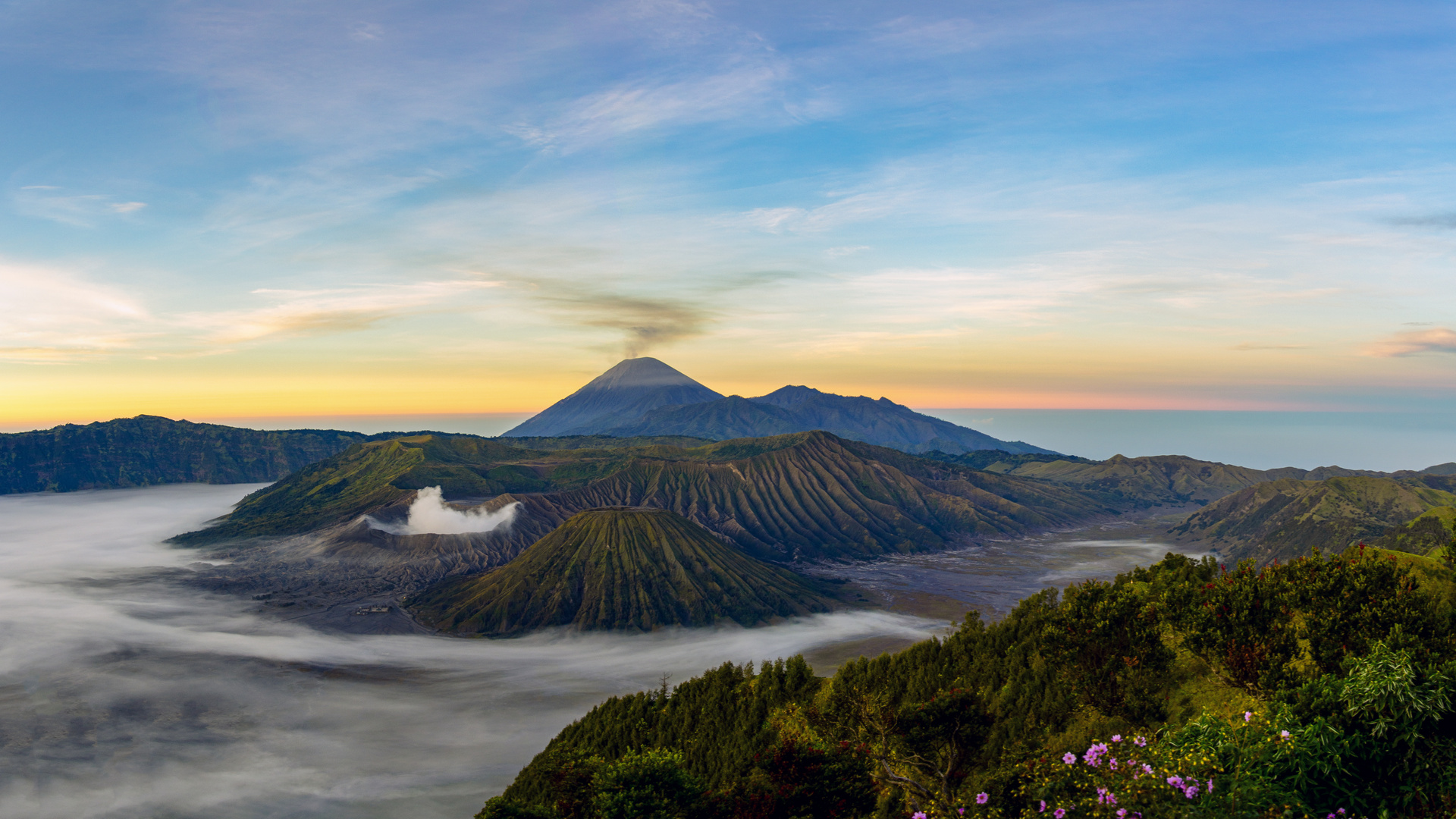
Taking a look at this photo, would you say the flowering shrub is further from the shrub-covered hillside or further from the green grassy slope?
the green grassy slope

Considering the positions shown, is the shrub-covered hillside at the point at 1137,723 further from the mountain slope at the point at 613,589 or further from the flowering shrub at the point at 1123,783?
the mountain slope at the point at 613,589

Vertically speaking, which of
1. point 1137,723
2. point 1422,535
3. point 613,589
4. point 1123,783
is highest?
point 1123,783

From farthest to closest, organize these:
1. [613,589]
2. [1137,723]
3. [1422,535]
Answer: [613,589]
[1422,535]
[1137,723]

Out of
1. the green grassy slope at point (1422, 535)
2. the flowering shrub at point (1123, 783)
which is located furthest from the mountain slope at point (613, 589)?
the flowering shrub at point (1123, 783)

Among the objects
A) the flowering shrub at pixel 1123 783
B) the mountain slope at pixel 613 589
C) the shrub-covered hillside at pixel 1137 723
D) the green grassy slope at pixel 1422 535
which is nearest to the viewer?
the flowering shrub at pixel 1123 783

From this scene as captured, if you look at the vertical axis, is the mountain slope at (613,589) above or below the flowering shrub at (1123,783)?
below

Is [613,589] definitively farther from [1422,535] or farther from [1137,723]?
[1422,535]

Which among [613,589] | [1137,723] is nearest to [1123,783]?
[1137,723]

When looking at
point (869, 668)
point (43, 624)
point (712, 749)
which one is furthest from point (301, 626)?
point (869, 668)
